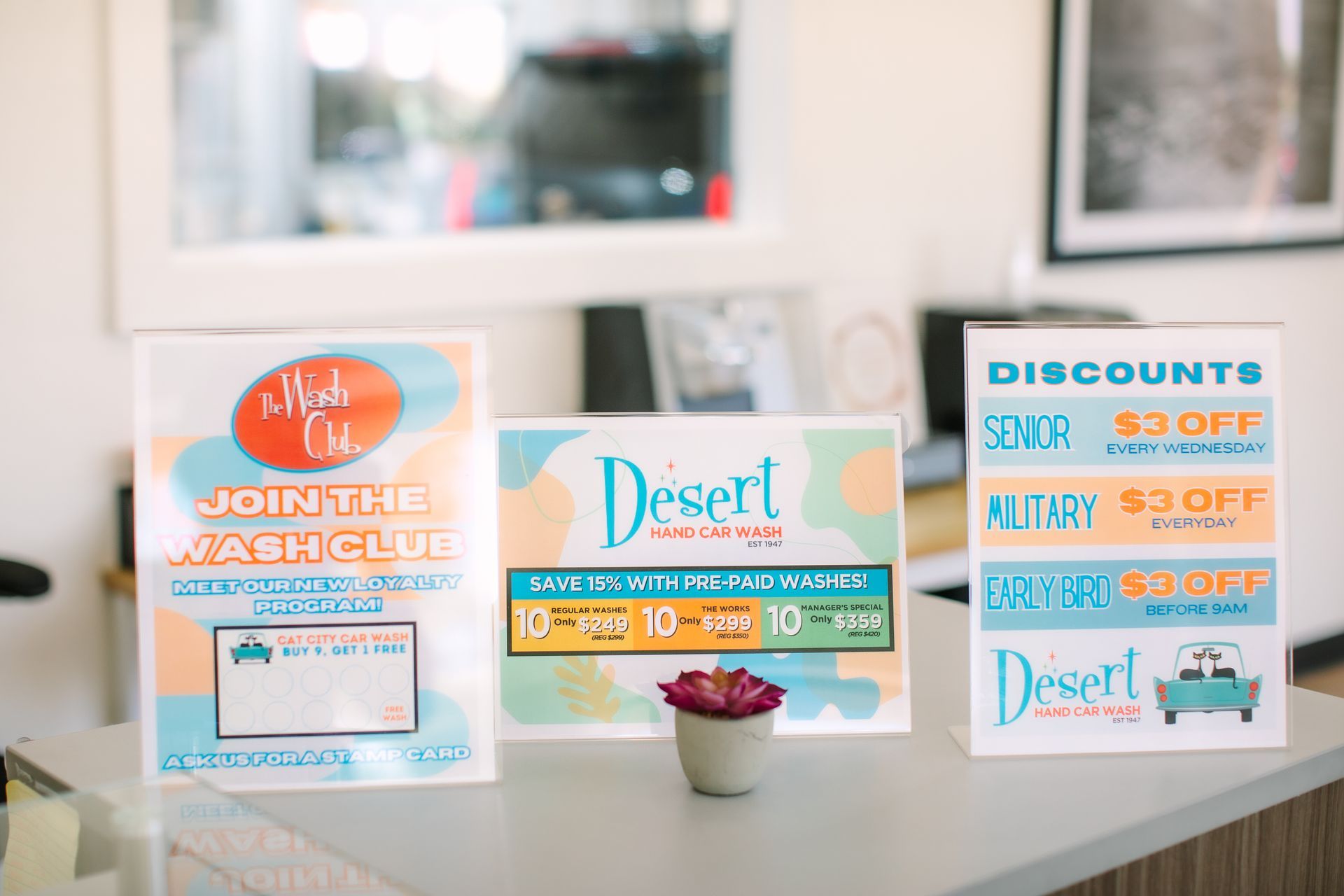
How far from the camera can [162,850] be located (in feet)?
2.31

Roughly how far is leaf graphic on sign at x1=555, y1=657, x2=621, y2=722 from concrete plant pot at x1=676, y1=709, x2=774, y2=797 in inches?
4.1

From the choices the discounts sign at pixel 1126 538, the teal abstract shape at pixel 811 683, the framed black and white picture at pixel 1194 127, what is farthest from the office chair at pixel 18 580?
the framed black and white picture at pixel 1194 127

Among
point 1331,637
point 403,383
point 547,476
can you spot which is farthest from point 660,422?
point 1331,637

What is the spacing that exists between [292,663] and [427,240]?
170cm

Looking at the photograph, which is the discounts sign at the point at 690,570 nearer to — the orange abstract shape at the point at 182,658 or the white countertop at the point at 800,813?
the white countertop at the point at 800,813

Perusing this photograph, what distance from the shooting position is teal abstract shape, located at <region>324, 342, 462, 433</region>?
2.97 ft

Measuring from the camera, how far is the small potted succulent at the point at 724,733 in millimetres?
852

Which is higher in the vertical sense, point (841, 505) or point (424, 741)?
point (841, 505)

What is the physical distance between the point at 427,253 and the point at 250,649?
161 centimetres

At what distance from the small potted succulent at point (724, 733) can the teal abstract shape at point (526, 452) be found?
0.22 metres

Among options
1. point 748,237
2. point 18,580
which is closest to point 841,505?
point 18,580

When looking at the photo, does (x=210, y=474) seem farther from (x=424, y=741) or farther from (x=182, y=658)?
(x=424, y=741)

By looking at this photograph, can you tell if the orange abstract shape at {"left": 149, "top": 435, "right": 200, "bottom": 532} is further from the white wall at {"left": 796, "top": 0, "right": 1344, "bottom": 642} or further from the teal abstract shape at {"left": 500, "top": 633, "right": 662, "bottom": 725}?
the white wall at {"left": 796, "top": 0, "right": 1344, "bottom": 642}

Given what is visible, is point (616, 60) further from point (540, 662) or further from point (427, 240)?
Result: point (540, 662)
